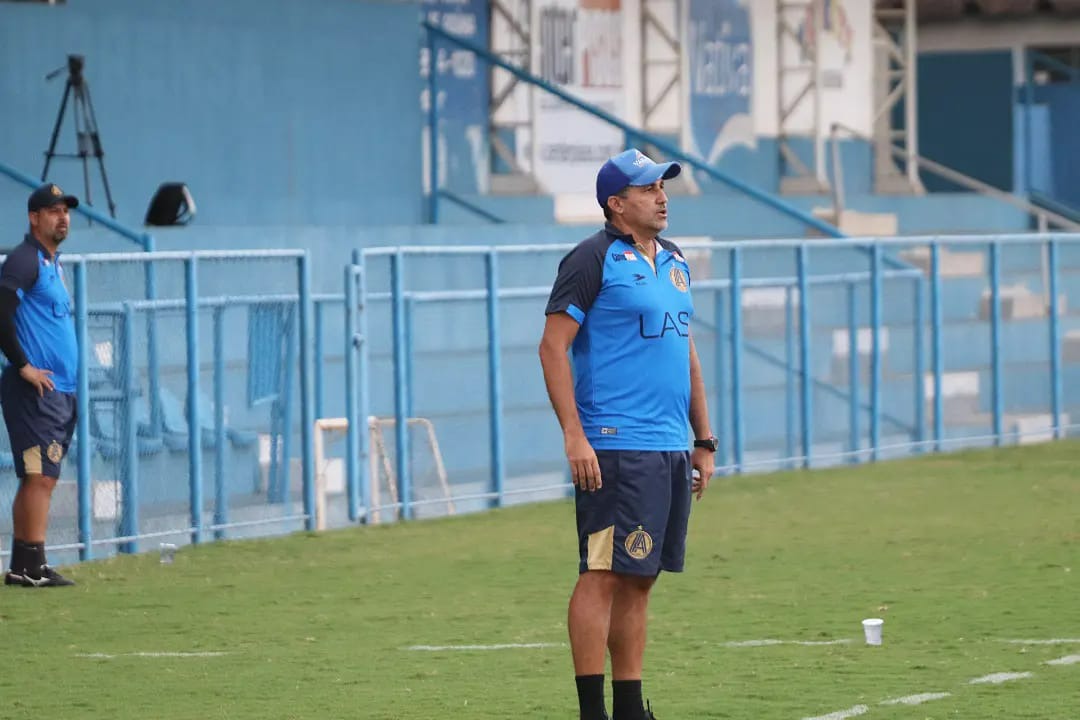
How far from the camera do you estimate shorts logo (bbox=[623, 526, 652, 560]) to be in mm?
8117

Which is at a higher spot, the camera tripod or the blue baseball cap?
the camera tripod

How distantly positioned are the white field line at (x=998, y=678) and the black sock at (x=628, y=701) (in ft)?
5.62

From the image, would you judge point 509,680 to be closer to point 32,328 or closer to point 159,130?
point 32,328

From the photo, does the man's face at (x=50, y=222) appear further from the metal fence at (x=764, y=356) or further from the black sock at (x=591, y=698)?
the black sock at (x=591, y=698)

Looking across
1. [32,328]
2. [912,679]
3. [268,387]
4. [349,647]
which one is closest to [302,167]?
[268,387]

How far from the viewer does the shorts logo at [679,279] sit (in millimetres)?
8398

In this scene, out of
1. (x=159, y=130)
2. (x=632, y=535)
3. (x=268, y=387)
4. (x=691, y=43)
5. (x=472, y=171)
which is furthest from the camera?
(x=691, y=43)

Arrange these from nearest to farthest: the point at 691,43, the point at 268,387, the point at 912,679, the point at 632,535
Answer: the point at 632,535 → the point at 912,679 → the point at 268,387 → the point at 691,43

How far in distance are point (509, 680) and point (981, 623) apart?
2.54m

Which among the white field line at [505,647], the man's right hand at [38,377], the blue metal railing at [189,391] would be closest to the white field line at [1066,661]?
the white field line at [505,647]

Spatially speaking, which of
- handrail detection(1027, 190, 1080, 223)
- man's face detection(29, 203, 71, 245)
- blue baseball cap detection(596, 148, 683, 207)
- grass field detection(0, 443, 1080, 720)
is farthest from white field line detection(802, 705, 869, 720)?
handrail detection(1027, 190, 1080, 223)

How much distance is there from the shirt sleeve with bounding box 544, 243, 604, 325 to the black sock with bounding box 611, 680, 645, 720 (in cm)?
125

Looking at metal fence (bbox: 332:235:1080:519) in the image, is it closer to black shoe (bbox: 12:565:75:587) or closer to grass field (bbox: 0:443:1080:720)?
grass field (bbox: 0:443:1080:720)

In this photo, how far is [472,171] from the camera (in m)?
25.4
